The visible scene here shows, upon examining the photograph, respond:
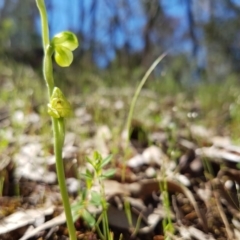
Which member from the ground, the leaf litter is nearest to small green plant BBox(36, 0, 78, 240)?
the ground

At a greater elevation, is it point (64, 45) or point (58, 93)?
point (64, 45)

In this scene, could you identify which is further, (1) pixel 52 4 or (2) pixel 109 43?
(2) pixel 109 43

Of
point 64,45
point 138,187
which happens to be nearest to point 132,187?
point 138,187

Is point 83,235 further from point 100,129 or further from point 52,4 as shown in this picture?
point 52,4

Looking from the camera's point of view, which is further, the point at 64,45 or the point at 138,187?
the point at 138,187

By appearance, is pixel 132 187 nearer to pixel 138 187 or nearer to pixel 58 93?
pixel 138 187

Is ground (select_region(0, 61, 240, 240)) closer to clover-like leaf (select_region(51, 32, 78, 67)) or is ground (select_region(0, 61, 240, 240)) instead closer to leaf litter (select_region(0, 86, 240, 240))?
leaf litter (select_region(0, 86, 240, 240))

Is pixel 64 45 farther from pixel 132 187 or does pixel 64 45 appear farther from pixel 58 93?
pixel 132 187

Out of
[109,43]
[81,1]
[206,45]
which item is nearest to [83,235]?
[81,1]
